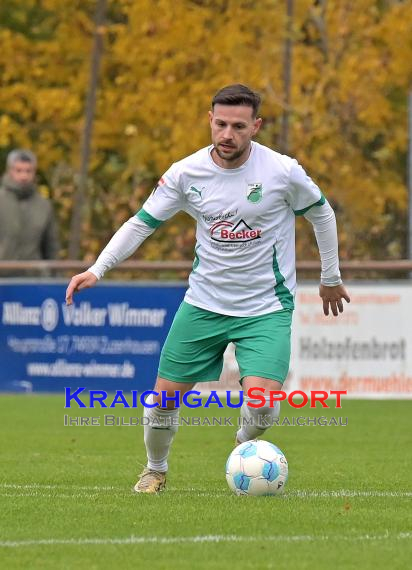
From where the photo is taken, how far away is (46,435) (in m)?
12.9

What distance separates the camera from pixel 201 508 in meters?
7.77

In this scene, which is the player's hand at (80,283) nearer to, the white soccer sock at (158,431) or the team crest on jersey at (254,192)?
the white soccer sock at (158,431)

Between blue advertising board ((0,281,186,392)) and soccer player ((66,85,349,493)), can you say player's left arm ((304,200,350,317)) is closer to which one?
soccer player ((66,85,349,493))

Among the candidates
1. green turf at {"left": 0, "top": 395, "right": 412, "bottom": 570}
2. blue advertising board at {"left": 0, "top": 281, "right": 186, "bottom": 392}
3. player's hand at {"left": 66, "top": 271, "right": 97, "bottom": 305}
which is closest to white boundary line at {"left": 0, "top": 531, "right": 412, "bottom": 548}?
green turf at {"left": 0, "top": 395, "right": 412, "bottom": 570}

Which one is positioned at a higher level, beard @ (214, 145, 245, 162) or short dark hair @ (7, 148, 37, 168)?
beard @ (214, 145, 245, 162)

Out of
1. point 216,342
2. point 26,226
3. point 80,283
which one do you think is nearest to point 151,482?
point 216,342

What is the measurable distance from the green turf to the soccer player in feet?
2.21

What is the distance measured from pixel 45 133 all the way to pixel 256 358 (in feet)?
54.8

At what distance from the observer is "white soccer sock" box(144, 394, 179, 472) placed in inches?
338

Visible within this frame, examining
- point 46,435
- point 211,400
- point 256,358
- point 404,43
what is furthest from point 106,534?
point 404,43

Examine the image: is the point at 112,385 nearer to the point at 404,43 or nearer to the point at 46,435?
Result: the point at 46,435

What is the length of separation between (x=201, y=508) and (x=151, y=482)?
36.3 inches

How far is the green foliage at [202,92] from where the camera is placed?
71.6 ft

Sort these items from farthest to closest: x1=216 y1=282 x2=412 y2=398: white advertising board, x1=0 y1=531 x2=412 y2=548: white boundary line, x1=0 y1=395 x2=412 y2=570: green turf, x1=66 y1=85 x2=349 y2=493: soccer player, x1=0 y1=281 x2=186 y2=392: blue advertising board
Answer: x1=0 y1=281 x2=186 y2=392: blue advertising board → x1=216 y1=282 x2=412 y2=398: white advertising board → x1=66 y1=85 x2=349 y2=493: soccer player → x1=0 y1=531 x2=412 y2=548: white boundary line → x1=0 y1=395 x2=412 y2=570: green turf
